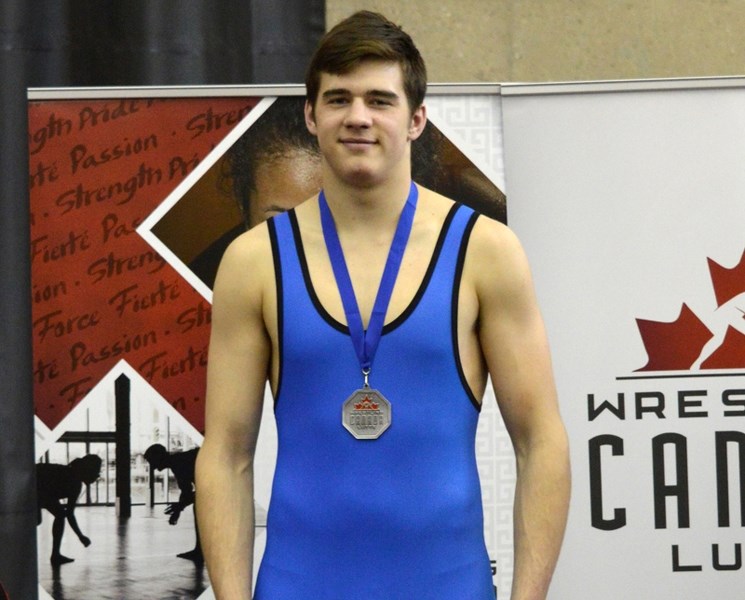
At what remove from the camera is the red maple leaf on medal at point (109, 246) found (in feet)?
11.1

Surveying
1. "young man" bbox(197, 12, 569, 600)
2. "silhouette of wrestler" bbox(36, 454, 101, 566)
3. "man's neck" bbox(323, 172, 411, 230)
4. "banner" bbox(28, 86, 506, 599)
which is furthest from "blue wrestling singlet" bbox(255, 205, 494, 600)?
"silhouette of wrestler" bbox(36, 454, 101, 566)

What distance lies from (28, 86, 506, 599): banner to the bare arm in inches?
55.1

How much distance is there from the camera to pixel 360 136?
1905 millimetres

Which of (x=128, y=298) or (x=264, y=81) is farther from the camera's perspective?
(x=264, y=81)

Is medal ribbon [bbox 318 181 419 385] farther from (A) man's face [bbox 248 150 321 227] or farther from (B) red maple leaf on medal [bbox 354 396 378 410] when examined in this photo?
(A) man's face [bbox 248 150 321 227]

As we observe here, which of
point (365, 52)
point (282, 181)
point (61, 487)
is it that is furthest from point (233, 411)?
point (61, 487)

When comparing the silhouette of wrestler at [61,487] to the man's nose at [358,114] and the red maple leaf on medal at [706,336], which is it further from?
the man's nose at [358,114]

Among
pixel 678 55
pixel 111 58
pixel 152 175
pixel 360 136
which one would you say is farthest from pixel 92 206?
pixel 678 55

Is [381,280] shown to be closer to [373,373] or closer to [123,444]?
[373,373]

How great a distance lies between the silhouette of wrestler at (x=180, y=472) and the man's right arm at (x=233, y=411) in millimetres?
1427

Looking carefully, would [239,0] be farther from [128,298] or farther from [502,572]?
[502,572]

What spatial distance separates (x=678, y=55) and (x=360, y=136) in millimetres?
2697

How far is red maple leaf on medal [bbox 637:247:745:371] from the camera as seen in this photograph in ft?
11.4

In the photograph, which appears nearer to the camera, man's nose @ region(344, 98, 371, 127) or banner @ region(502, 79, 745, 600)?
man's nose @ region(344, 98, 371, 127)
